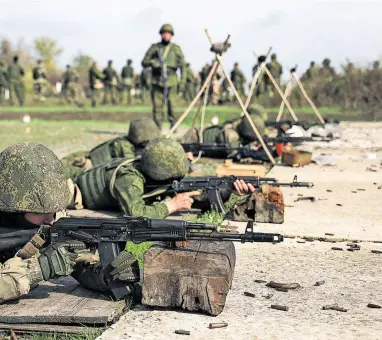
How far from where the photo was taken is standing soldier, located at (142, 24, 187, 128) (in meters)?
14.5

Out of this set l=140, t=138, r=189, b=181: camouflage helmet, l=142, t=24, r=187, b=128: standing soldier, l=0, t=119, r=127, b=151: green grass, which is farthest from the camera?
l=0, t=119, r=127, b=151: green grass

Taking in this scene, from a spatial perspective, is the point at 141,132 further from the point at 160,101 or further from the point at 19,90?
the point at 19,90

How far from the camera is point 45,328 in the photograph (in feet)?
13.3

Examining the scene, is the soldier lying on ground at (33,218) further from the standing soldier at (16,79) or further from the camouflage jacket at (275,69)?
the standing soldier at (16,79)

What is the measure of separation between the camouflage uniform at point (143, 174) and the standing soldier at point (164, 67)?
763 cm

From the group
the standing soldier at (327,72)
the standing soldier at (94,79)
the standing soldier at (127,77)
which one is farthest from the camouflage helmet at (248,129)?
the standing soldier at (127,77)

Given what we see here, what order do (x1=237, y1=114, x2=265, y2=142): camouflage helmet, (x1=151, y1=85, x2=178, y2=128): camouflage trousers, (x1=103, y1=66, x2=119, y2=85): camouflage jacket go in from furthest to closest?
(x1=103, y1=66, x2=119, y2=85): camouflage jacket
(x1=151, y1=85, x2=178, y2=128): camouflage trousers
(x1=237, y1=114, x2=265, y2=142): camouflage helmet

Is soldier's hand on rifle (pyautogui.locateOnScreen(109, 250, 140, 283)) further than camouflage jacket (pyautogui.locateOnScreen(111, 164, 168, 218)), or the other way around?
camouflage jacket (pyautogui.locateOnScreen(111, 164, 168, 218))

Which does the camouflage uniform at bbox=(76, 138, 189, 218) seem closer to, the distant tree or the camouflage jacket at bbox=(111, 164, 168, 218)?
the camouflage jacket at bbox=(111, 164, 168, 218)

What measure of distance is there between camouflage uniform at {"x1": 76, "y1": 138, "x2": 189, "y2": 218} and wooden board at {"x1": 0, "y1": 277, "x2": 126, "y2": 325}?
1868 millimetres

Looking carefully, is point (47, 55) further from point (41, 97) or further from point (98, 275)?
point (98, 275)

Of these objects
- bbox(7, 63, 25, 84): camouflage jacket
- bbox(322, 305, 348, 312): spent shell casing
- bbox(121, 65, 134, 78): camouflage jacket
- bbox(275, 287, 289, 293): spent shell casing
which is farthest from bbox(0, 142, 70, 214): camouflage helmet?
bbox(121, 65, 134, 78): camouflage jacket

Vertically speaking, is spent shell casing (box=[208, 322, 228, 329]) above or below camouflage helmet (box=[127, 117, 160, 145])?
below

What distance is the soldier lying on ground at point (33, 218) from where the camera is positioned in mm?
4180
